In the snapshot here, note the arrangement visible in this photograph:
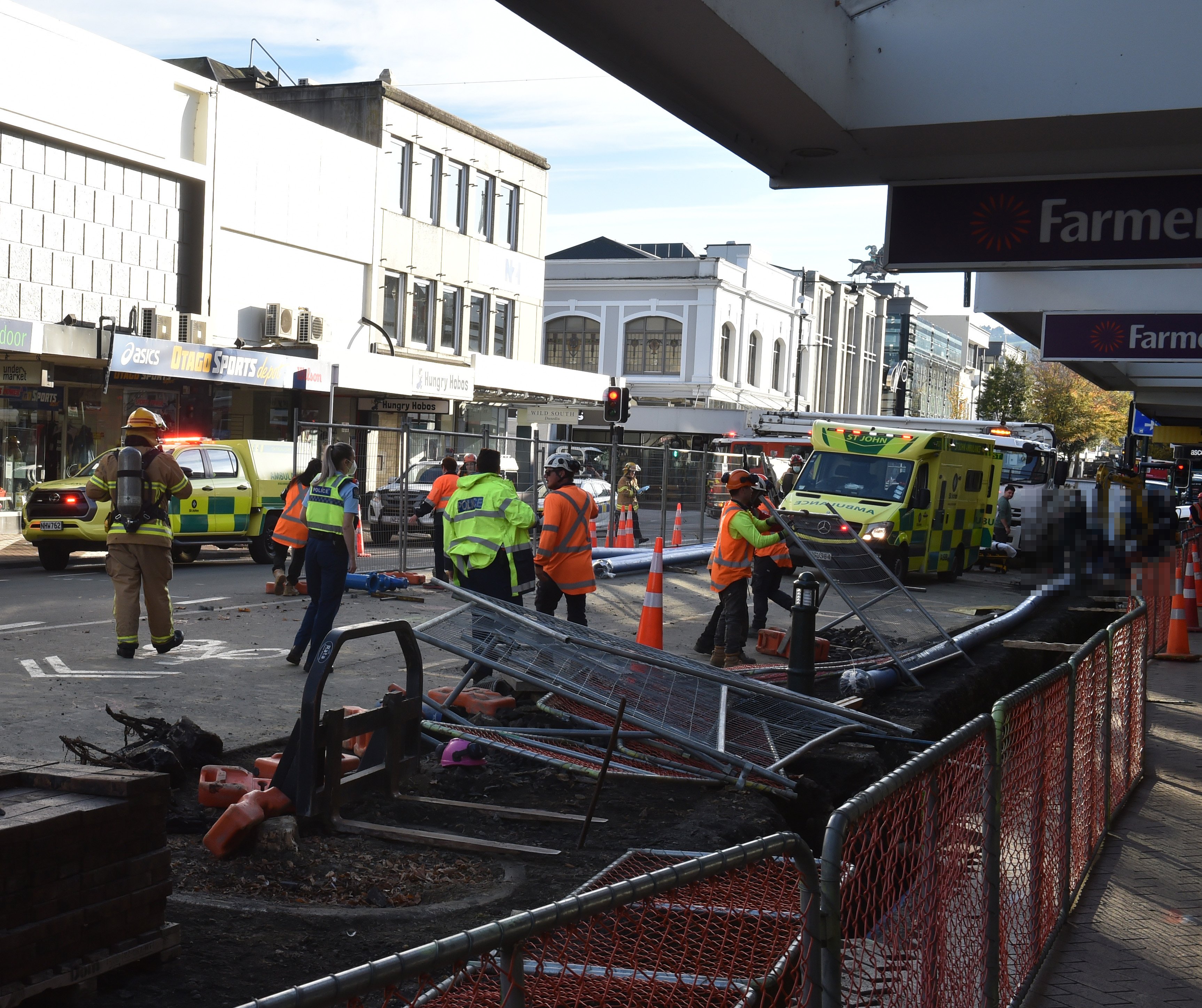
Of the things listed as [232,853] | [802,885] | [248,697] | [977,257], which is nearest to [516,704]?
[248,697]

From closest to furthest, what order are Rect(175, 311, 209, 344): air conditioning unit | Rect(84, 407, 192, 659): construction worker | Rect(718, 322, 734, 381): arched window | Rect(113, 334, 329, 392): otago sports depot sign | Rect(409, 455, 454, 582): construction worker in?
1. Rect(84, 407, 192, 659): construction worker
2. Rect(409, 455, 454, 582): construction worker
3. Rect(113, 334, 329, 392): otago sports depot sign
4. Rect(175, 311, 209, 344): air conditioning unit
5. Rect(718, 322, 734, 381): arched window

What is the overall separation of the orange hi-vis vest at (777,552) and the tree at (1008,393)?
Answer: 6771cm

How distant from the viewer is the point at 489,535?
9.24 metres

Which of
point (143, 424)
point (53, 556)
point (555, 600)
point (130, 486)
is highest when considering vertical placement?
point (143, 424)

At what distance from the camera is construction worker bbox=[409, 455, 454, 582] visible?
14375 mm

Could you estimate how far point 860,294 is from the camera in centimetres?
7519

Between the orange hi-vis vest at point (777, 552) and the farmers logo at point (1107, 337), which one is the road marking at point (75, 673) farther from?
the farmers logo at point (1107, 337)

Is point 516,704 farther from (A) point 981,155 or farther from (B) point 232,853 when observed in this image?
(A) point 981,155

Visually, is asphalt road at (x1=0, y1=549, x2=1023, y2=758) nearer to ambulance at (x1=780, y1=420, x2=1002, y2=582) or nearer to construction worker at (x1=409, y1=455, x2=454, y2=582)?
construction worker at (x1=409, y1=455, x2=454, y2=582)

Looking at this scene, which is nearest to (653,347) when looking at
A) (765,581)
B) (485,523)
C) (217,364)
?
(217,364)

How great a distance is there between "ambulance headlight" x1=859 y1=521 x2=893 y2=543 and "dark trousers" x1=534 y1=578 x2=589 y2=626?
9.33 metres

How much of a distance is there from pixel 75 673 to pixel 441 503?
5628 millimetres

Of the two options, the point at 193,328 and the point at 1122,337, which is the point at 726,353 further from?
the point at 1122,337

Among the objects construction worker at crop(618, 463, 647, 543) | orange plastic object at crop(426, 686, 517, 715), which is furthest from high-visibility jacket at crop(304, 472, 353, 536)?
construction worker at crop(618, 463, 647, 543)
